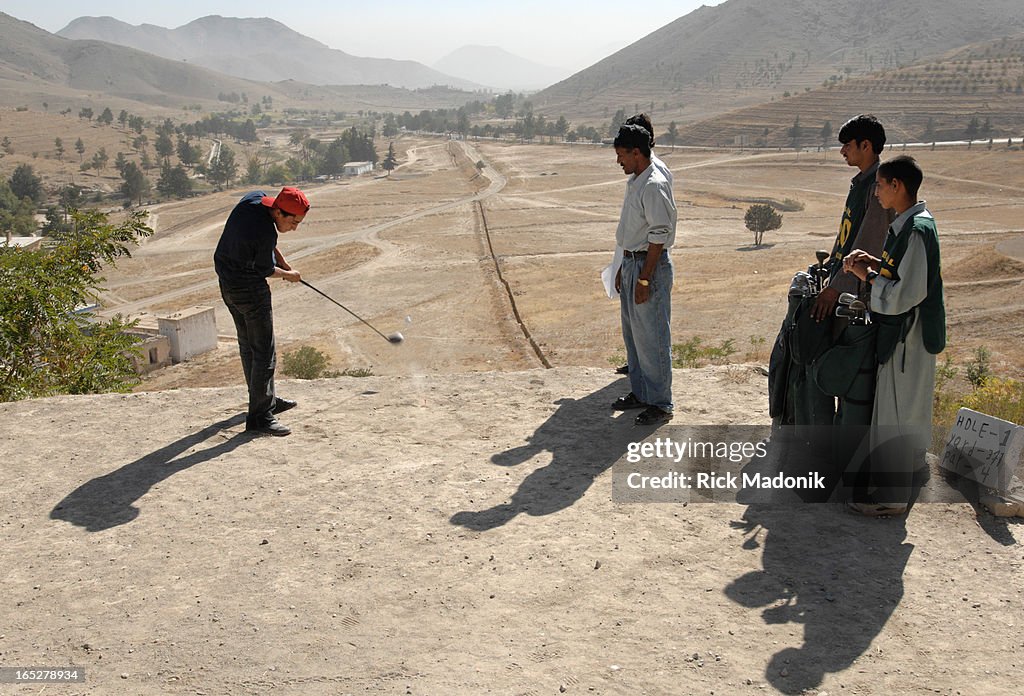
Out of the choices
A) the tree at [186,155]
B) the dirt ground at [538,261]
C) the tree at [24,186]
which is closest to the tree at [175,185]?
the dirt ground at [538,261]

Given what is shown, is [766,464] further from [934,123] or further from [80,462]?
[934,123]

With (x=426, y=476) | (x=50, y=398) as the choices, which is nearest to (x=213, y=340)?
(x=50, y=398)

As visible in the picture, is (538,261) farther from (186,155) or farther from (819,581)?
(186,155)

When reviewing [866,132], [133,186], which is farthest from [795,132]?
[866,132]

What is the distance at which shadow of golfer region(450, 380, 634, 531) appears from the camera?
4.84m

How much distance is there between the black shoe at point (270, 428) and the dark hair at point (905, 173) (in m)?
4.50

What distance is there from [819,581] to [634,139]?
3241 mm

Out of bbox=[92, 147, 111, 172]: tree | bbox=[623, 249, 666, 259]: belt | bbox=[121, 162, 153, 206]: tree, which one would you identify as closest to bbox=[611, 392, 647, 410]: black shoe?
bbox=[623, 249, 666, 259]: belt

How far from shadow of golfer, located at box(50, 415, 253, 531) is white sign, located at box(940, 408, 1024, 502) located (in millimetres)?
4979

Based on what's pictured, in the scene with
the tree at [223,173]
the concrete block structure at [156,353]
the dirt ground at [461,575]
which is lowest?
the concrete block structure at [156,353]

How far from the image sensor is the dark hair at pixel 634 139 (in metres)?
5.65

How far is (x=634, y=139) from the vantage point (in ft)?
18.5

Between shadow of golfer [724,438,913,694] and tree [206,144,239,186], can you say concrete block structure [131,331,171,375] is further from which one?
tree [206,144,239,186]

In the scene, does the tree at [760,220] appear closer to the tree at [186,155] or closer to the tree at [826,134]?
the tree at [826,134]
